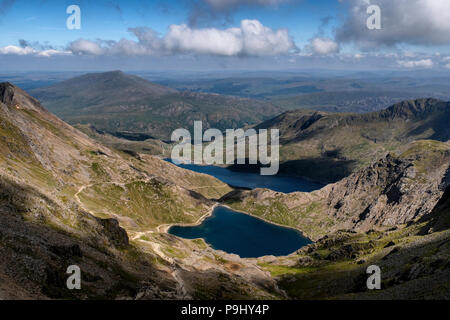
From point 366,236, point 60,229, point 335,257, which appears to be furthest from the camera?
point 366,236

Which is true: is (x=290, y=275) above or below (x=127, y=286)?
below

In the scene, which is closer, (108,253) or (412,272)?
(412,272)

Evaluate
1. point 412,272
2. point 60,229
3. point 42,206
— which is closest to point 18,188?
point 42,206

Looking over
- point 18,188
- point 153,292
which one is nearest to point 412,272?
point 153,292

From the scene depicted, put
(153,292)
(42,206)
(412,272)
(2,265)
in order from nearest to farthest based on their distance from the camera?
(2,265) < (153,292) < (412,272) < (42,206)

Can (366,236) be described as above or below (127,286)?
below
